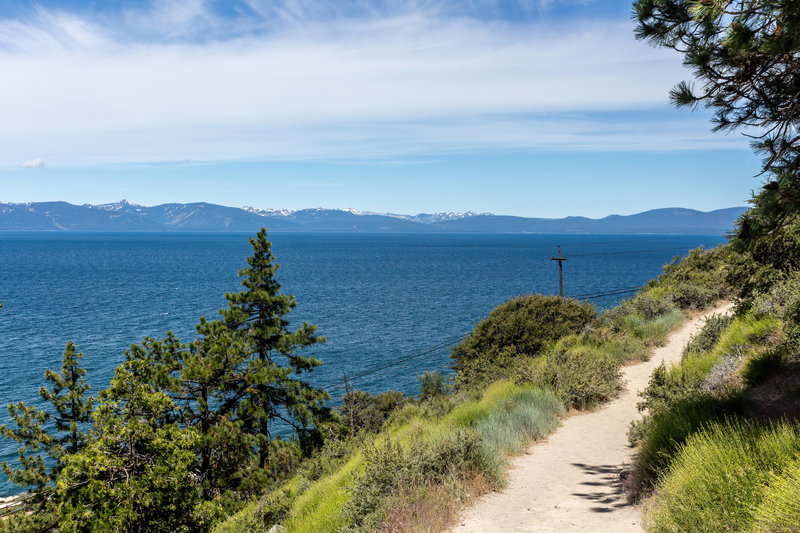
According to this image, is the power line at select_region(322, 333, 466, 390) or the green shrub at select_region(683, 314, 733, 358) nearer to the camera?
the green shrub at select_region(683, 314, 733, 358)

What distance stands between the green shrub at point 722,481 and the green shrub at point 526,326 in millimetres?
17681

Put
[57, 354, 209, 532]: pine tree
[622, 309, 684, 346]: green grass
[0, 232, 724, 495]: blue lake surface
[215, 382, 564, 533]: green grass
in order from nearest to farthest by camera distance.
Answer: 1. [57, 354, 209, 532]: pine tree
2. [215, 382, 564, 533]: green grass
3. [622, 309, 684, 346]: green grass
4. [0, 232, 724, 495]: blue lake surface

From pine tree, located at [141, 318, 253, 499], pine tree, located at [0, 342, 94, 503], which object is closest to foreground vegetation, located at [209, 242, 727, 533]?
pine tree, located at [141, 318, 253, 499]

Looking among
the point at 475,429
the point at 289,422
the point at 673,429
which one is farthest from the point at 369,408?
the point at 673,429

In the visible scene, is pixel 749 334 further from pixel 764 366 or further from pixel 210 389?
pixel 210 389

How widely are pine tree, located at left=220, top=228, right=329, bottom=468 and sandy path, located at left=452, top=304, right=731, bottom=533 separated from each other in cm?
1304

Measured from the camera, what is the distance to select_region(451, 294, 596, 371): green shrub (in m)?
24.7

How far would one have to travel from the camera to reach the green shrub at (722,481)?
509 centimetres

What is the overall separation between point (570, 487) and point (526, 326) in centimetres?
1716

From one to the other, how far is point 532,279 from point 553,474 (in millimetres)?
109973

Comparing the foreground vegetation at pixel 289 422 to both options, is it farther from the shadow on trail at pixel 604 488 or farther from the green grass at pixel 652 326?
the shadow on trail at pixel 604 488

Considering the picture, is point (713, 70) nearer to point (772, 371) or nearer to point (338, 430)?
point (772, 371)

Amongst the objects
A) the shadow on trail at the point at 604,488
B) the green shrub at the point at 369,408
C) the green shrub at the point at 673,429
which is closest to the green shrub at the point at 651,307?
the green shrub at the point at 369,408

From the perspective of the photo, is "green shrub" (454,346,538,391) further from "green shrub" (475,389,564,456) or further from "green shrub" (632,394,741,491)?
"green shrub" (632,394,741,491)
